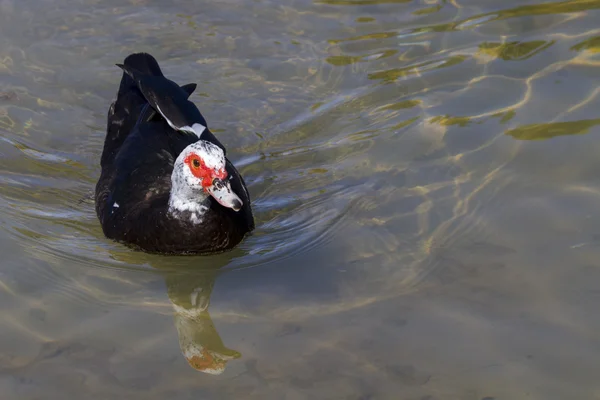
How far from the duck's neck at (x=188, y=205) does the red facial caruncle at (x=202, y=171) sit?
0.18m

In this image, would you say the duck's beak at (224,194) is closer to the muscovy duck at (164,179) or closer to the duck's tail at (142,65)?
the muscovy duck at (164,179)

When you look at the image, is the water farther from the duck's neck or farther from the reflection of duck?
the duck's neck

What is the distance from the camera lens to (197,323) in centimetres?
503

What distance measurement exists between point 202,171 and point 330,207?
1070mm

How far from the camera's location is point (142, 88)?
656 centimetres

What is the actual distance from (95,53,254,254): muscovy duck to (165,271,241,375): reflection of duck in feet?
0.98

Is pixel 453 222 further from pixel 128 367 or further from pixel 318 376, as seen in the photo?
pixel 128 367

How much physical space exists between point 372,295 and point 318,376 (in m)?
0.77

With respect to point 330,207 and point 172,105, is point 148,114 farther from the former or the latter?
point 330,207

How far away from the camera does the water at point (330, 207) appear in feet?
15.0

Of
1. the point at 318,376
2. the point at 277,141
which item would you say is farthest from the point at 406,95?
the point at 318,376

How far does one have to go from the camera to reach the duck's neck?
570 centimetres

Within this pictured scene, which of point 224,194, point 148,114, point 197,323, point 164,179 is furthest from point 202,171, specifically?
point 148,114

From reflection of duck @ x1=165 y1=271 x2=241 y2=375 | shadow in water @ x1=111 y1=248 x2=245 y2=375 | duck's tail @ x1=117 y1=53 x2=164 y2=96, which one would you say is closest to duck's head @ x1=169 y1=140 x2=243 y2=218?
shadow in water @ x1=111 y1=248 x2=245 y2=375
